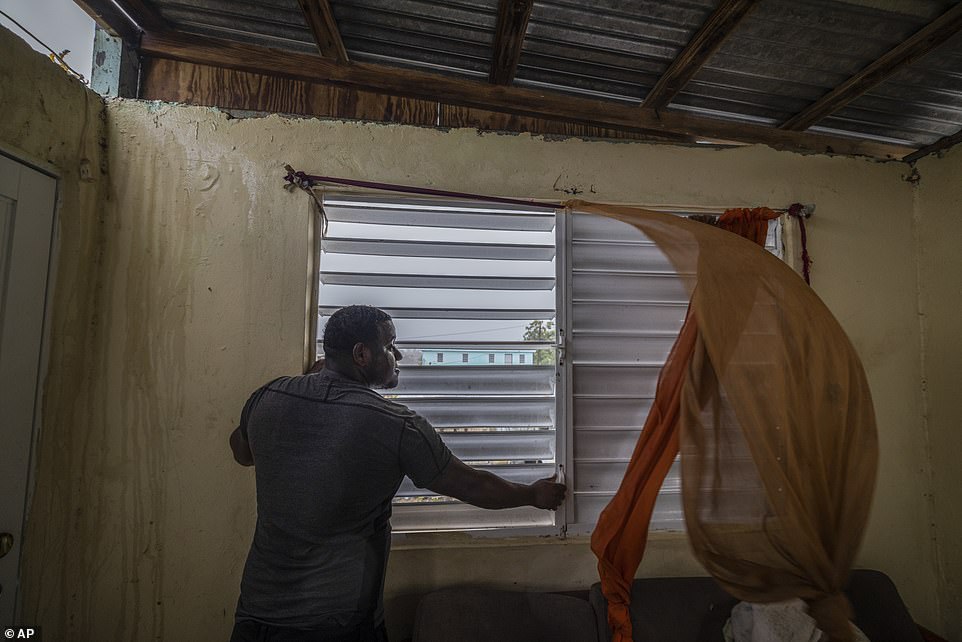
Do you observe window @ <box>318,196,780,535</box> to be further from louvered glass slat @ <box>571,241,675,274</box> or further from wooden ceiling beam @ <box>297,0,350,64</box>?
wooden ceiling beam @ <box>297,0,350,64</box>

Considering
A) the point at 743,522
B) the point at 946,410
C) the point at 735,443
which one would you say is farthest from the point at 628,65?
the point at 946,410

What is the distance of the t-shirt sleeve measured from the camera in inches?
49.4

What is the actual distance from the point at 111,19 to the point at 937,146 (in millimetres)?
3485

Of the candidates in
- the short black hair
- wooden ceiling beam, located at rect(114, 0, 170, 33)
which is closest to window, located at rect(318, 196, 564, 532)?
the short black hair

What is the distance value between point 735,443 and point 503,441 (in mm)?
847

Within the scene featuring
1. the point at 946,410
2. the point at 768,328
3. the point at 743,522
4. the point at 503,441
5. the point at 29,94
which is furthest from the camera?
the point at 946,410

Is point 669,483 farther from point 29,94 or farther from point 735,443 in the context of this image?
point 29,94

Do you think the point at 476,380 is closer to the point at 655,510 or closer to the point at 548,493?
the point at 548,493

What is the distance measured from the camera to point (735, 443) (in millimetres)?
1229

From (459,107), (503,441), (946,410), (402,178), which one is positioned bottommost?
(503,441)

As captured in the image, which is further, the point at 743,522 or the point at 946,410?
the point at 946,410

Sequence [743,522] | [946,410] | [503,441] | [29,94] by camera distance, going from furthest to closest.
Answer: [946,410] < [503,441] < [29,94] < [743,522]

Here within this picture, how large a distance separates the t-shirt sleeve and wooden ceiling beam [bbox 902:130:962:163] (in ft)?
8.15

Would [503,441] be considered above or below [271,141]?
below
